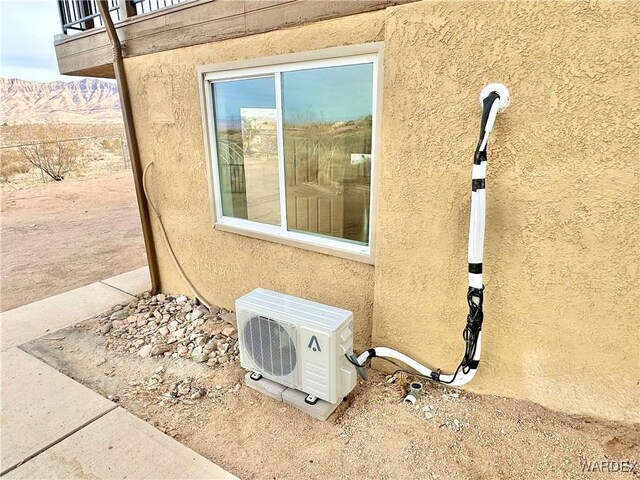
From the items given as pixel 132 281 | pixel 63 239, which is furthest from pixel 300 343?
pixel 63 239

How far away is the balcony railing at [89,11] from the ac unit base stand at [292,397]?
395 centimetres

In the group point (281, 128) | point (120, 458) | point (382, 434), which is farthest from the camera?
point (281, 128)

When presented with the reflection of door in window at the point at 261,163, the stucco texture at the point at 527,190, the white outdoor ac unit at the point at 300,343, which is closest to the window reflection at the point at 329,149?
the reflection of door in window at the point at 261,163

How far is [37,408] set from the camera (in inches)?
114

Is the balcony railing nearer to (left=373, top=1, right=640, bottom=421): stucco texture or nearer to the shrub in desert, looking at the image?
(left=373, top=1, right=640, bottom=421): stucco texture

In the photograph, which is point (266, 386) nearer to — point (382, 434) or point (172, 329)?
point (382, 434)

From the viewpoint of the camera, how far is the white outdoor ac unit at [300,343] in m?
2.58

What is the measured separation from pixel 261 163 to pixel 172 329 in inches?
83.7

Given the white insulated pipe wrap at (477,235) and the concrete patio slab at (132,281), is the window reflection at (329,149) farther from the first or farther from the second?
the concrete patio slab at (132,281)

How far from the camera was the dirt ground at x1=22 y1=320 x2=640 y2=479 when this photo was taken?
2.28 meters

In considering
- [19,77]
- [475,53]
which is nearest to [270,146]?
[475,53]

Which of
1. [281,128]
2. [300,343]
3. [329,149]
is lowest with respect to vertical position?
[300,343]

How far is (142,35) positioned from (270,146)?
2047 millimetres

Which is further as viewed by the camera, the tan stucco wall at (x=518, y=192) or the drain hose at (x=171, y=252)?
the drain hose at (x=171, y=252)
